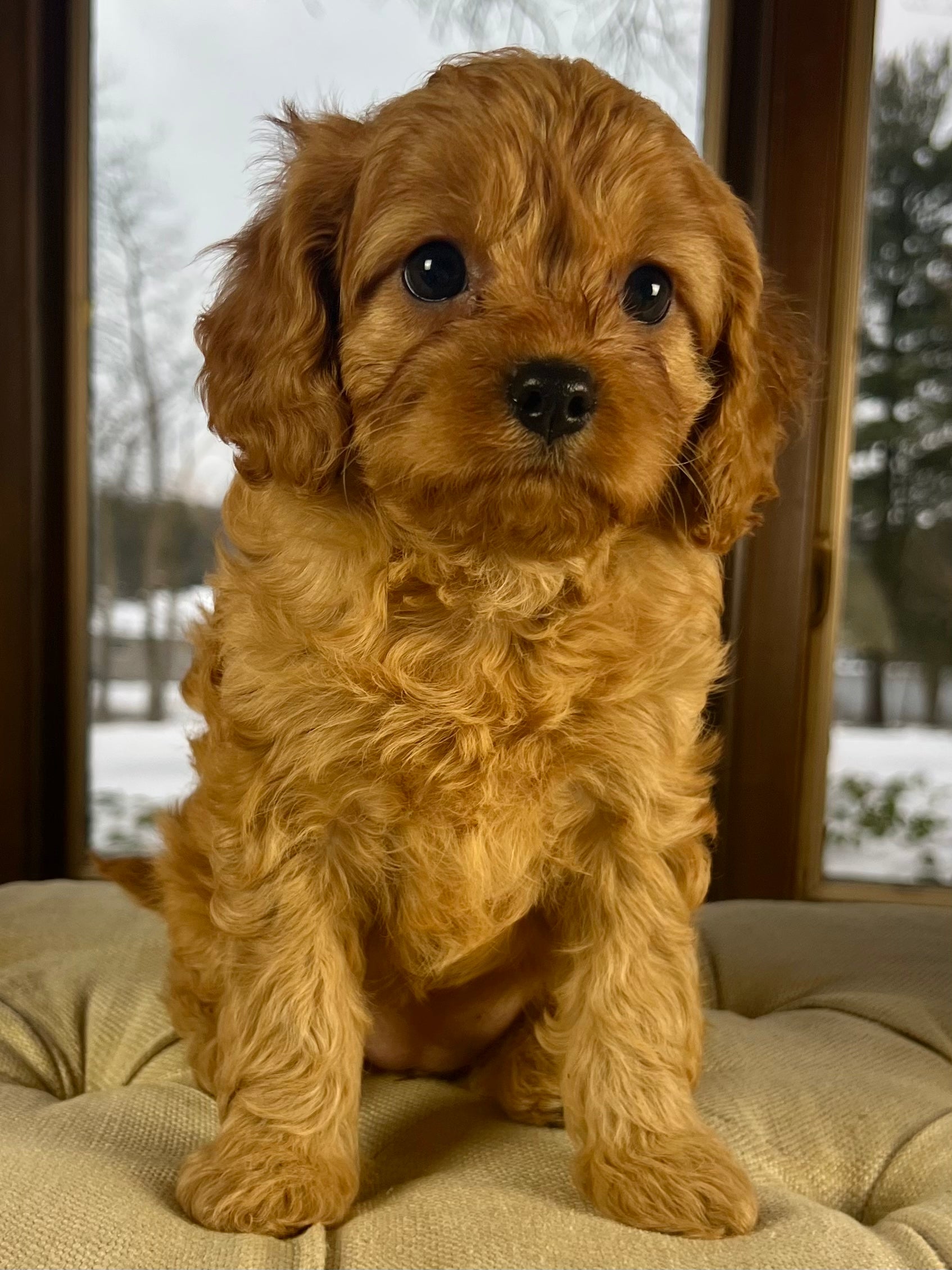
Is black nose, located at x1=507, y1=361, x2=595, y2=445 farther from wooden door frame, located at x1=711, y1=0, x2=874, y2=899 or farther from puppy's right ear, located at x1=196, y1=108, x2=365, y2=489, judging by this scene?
wooden door frame, located at x1=711, y1=0, x2=874, y2=899

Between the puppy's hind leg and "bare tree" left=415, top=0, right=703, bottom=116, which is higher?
"bare tree" left=415, top=0, right=703, bottom=116

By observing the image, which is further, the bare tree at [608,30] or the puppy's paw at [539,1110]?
the bare tree at [608,30]

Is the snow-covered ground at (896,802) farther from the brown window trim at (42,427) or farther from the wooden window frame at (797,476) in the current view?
the brown window trim at (42,427)

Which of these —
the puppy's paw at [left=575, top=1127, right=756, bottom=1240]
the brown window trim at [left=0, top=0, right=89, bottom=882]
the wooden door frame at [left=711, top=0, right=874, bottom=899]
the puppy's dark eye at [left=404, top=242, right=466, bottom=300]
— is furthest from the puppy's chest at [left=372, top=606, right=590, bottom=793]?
the brown window trim at [left=0, top=0, right=89, bottom=882]

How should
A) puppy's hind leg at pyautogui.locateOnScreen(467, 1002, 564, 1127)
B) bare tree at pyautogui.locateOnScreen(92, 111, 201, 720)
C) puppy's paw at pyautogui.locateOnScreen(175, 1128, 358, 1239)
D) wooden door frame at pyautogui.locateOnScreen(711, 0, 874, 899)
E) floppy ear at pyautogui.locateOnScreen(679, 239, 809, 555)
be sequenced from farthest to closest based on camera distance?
bare tree at pyautogui.locateOnScreen(92, 111, 201, 720), wooden door frame at pyautogui.locateOnScreen(711, 0, 874, 899), puppy's hind leg at pyautogui.locateOnScreen(467, 1002, 564, 1127), floppy ear at pyautogui.locateOnScreen(679, 239, 809, 555), puppy's paw at pyautogui.locateOnScreen(175, 1128, 358, 1239)

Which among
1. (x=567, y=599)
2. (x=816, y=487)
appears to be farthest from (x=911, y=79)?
(x=567, y=599)

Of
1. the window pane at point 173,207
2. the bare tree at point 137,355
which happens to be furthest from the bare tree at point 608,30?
the bare tree at point 137,355

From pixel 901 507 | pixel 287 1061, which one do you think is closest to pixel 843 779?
pixel 901 507

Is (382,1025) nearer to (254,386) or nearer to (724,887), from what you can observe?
(254,386)

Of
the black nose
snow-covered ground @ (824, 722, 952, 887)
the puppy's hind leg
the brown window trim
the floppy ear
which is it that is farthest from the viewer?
snow-covered ground @ (824, 722, 952, 887)
